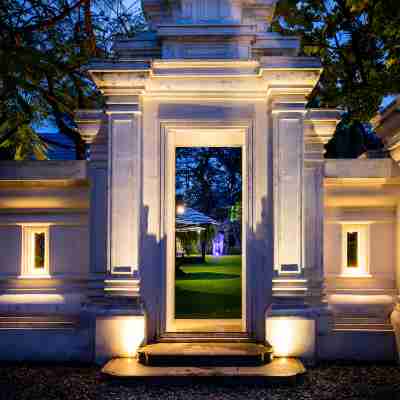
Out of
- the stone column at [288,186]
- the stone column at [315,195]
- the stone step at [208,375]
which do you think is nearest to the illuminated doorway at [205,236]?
the stone column at [288,186]

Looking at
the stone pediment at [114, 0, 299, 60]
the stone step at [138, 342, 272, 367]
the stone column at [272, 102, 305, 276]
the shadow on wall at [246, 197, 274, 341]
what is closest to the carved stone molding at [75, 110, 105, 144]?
the stone pediment at [114, 0, 299, 60]

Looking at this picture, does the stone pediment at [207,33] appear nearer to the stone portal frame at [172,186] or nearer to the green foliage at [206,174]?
the stone portal frame at [172,186]

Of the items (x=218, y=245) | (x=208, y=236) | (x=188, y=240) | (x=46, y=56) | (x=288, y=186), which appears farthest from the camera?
(x=218, y=245)

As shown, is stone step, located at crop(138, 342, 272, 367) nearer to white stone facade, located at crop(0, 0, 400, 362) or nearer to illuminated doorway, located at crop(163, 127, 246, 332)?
white stone facade, located at crop(0, 0, 400, 362)

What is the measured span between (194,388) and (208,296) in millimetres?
6752

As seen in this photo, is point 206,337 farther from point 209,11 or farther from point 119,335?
point 209,11

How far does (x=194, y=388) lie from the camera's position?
5402 mm

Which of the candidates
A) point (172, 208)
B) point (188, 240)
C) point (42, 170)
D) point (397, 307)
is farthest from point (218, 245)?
point (42, 170)

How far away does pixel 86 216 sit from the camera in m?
6.98

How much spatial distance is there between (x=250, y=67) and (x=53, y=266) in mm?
4071

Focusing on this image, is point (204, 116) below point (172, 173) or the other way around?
the other way around

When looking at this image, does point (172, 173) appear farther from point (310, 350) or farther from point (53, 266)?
point (310, 350)

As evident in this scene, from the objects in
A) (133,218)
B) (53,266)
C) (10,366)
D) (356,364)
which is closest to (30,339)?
(10,366)

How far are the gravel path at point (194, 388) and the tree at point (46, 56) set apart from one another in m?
4.71
